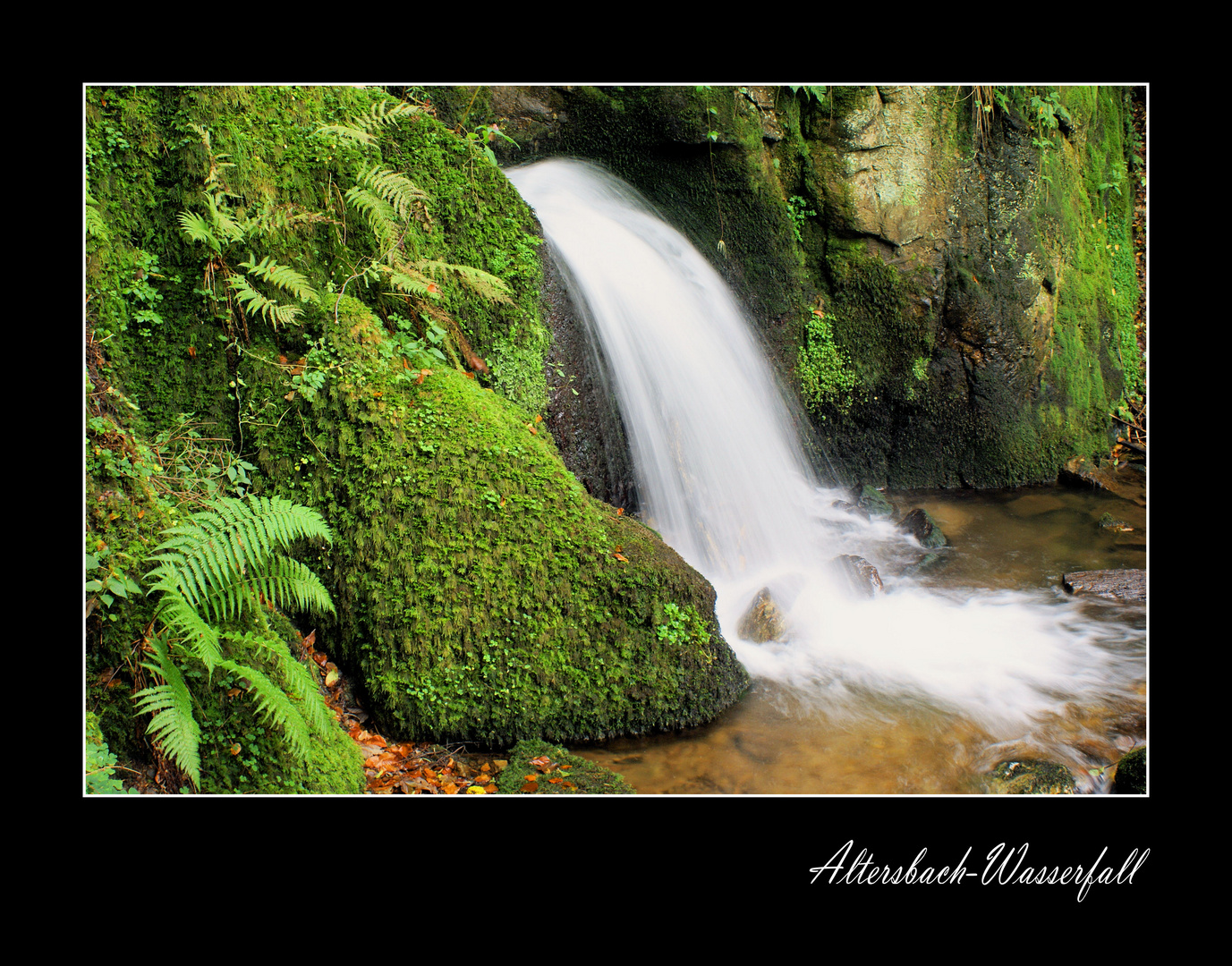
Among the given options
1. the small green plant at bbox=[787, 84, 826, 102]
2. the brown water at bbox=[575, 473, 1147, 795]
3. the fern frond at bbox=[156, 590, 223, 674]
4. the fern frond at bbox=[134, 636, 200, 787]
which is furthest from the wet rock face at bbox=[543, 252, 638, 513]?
the small green plant at bbox=[787, 84, 826, 102]

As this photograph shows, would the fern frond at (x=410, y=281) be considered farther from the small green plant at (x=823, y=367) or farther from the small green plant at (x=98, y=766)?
the small green plant at (x=823, y=367)

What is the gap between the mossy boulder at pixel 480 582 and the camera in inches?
148

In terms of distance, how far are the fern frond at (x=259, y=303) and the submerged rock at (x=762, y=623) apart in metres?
3.52

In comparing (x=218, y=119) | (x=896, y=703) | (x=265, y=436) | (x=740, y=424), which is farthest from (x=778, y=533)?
(x=218, y=119)

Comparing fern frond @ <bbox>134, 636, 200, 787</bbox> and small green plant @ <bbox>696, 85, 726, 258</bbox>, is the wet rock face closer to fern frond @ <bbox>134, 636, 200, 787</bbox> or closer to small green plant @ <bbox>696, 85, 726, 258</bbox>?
→ small green plant @ <bbox>696, 85, 726, 258</bbox>

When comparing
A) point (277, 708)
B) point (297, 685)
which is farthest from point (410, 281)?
point (277, 708)

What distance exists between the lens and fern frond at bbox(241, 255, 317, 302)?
13.8 ft

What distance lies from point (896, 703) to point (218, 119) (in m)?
5.37

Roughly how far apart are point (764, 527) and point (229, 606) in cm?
464

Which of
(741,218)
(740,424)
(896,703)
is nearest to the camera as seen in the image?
(896,703)

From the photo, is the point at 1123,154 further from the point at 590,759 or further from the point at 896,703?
the point at 590,759

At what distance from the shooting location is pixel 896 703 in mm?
4551

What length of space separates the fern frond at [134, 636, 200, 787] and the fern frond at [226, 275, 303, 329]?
1988mm

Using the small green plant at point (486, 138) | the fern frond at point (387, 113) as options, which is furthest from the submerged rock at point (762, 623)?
the fern frond at point (387, 113)
